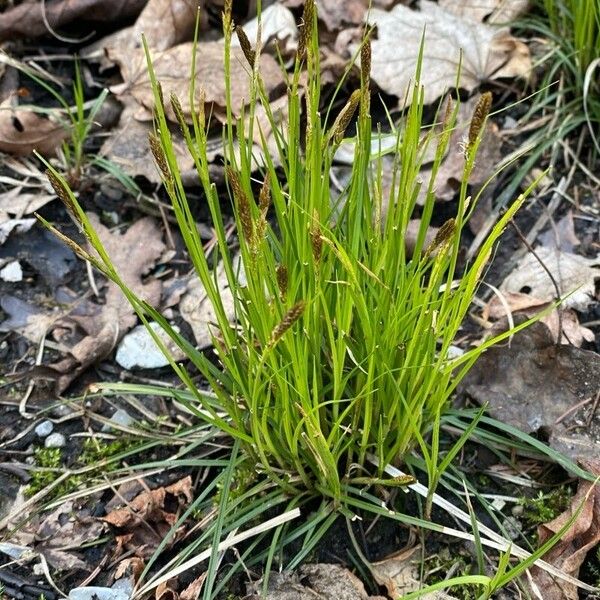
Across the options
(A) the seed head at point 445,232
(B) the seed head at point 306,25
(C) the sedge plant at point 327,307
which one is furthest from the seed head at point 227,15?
(A) the seed head at point 445,232

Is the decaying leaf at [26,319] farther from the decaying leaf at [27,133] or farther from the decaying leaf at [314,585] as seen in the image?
the decaying leaf at [314,585]

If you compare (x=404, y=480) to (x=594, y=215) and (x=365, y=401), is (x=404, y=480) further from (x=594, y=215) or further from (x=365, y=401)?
(x=594, y=215)

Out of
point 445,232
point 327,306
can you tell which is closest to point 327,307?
point 327,306

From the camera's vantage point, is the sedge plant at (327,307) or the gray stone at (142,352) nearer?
the sedge plant at (327,307)

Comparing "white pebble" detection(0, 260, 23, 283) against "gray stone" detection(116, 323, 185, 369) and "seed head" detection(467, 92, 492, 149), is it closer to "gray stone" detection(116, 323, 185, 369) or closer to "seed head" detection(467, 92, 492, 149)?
"gray stone" detection(116, 323, 185, 369)

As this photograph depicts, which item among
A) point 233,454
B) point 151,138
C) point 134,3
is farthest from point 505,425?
point 134,3

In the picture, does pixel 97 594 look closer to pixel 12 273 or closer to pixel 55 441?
pixel 55 441
